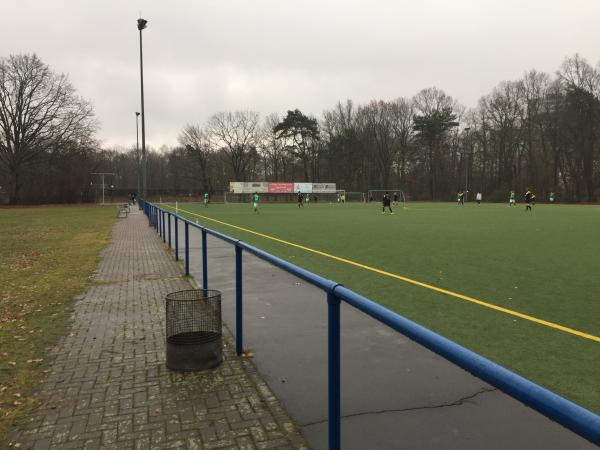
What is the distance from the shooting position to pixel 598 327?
5.56 meters

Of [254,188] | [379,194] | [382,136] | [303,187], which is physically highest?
[382,136]

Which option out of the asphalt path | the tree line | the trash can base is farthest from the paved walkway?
the tree line

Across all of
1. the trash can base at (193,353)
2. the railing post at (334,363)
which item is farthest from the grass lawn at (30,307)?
the railing post at (334,363)

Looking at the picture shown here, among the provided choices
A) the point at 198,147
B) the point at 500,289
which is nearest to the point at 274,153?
the point at 198,147

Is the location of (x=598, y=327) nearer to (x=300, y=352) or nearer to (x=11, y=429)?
(x=300, y=352)

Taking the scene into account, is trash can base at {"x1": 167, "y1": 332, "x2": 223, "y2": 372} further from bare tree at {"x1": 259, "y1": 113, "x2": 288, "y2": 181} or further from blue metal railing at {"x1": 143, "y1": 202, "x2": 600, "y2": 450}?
bare tree at {"x1": 259, "y1": 113, "x2": 288, "y2": 181}

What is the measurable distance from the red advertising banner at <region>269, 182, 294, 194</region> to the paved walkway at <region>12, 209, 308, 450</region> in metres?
66.8

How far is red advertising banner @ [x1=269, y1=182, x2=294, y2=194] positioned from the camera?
238 ft

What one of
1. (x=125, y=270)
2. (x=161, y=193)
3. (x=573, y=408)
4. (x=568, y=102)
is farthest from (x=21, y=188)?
(x=568, y=102)

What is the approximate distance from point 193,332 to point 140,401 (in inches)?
36.9

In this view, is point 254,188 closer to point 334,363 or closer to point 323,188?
point 323,188

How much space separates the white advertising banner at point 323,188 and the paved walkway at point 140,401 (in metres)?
68.1

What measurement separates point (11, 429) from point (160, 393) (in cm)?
105

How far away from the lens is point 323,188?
73.9 m
